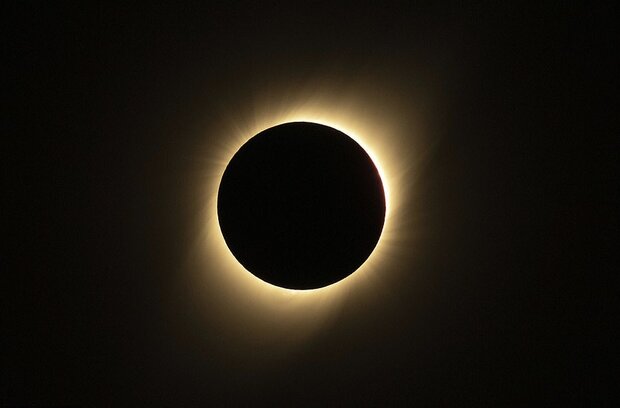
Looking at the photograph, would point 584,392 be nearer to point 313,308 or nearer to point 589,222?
point 589,222

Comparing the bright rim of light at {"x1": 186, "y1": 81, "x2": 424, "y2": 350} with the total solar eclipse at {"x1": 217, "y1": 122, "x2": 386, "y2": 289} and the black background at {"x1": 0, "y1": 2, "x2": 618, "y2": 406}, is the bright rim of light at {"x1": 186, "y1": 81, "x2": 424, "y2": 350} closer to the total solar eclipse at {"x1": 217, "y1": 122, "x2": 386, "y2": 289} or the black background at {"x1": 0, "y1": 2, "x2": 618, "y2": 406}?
the black background at {"x1": 0, "y1": 2, "x2": 618, "y2": 406}

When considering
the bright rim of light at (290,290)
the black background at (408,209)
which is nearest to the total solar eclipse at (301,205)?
the bright rim of light at (290,290)

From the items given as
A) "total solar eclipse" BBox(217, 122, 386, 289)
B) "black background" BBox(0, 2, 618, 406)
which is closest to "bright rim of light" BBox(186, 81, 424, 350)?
"black background" BBox(0, 2, 618, 406)

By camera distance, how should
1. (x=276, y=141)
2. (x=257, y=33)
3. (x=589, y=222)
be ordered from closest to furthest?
(x=276, y=141)
(x=257, y=33)
(x=589, y=222)

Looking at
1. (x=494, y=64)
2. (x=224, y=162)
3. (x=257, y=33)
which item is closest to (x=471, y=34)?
(x=494, y=64)

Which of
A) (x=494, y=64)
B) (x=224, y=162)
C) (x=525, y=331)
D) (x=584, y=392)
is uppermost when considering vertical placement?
(x=494, y=64)

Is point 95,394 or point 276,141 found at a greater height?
point 276,141

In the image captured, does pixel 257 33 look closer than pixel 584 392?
Yes
